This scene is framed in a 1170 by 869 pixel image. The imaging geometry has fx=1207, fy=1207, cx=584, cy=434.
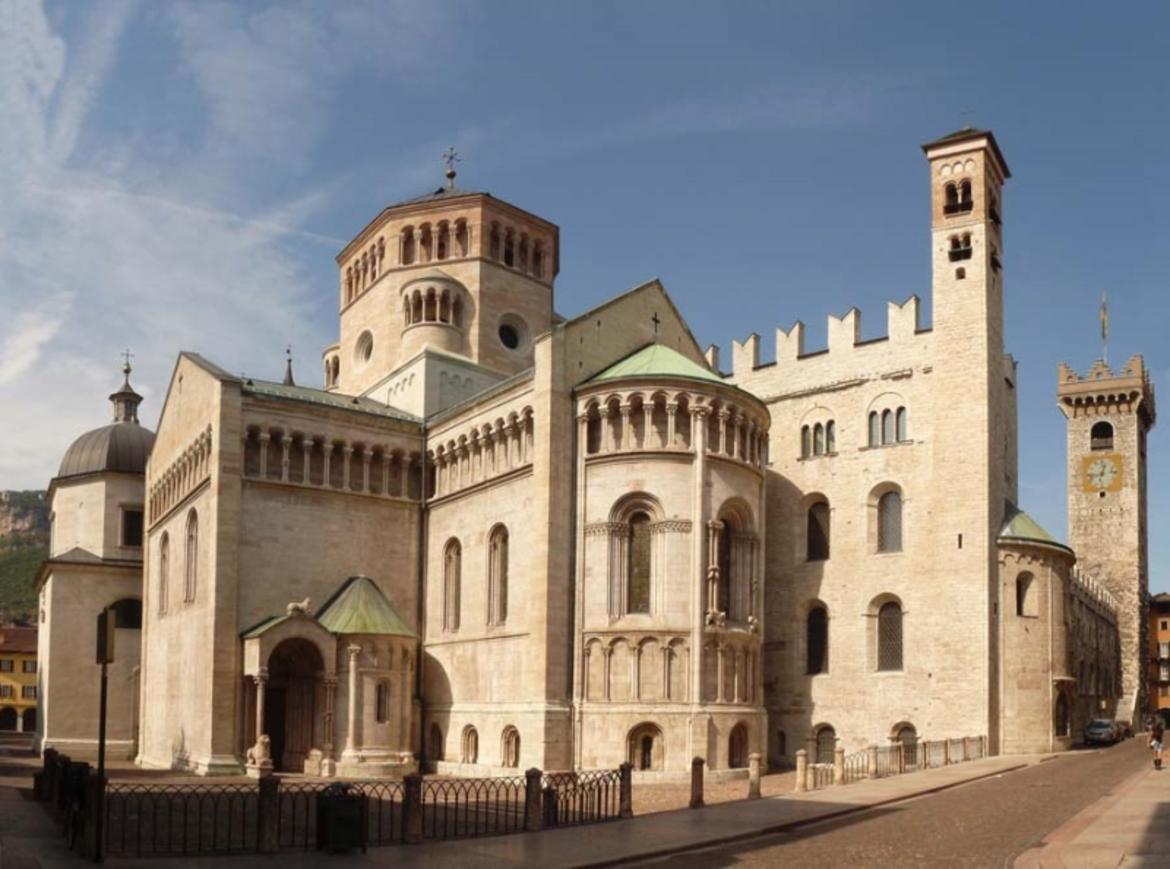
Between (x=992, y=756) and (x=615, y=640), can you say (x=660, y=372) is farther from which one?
(x=992, y=756)

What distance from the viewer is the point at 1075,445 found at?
8750 cm

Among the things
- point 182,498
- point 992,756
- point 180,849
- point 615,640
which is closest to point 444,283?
point 182,498

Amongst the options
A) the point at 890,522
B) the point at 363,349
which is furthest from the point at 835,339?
the point at 363,349

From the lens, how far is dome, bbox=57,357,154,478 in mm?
60938

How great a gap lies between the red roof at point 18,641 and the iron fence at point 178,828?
8263 centimetres

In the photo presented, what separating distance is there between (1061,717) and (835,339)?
16.8 m

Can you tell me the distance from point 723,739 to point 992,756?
35.6ft

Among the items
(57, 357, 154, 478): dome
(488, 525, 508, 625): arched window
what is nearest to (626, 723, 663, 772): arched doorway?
(488, 525, 508, 625): arched window

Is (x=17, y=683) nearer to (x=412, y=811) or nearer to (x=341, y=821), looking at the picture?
(x=412, y=811)

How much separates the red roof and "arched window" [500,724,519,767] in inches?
3182

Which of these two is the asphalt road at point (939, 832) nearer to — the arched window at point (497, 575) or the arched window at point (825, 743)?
the arched window at point (825, 743)

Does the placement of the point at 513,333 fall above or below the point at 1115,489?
above

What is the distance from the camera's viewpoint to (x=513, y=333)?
52812 millimetres

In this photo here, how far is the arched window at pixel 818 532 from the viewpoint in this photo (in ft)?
159
